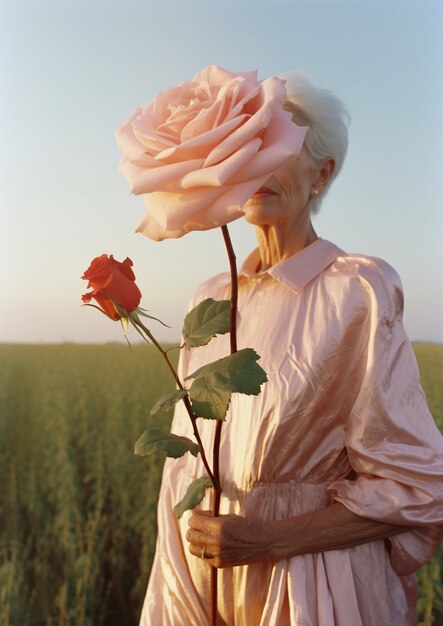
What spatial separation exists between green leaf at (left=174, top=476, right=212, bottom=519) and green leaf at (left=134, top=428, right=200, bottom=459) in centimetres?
6

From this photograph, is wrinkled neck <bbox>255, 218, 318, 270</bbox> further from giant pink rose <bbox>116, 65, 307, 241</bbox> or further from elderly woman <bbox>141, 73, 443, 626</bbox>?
giant pink rose <bbox>116, 65, 307, 241</bbox>

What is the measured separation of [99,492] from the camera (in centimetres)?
252

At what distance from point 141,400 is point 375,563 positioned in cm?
214

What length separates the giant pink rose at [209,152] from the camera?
59 centimetres

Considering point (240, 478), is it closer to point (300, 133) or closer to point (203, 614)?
point (203, 614)

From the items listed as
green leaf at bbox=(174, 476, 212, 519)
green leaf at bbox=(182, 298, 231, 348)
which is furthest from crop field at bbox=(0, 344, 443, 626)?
green leaf at bbox=(182, 298, 231, 348)

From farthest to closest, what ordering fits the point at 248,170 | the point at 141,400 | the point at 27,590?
the point at 141,400, the point at 27,590, the point at 248,170

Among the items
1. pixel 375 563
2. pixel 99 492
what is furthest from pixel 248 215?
pixel 99 492

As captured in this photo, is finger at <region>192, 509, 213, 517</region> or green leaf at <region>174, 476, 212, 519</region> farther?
finger at <region>192, 509, 213, 517</region>

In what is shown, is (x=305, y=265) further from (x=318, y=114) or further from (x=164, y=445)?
(x=164, y=445)

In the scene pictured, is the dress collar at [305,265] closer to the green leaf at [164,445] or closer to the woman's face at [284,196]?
the woman's face at [284,196]

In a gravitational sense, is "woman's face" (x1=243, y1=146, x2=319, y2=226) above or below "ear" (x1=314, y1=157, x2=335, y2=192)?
below

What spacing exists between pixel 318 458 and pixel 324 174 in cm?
33

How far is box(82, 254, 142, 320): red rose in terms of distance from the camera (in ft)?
2.05
